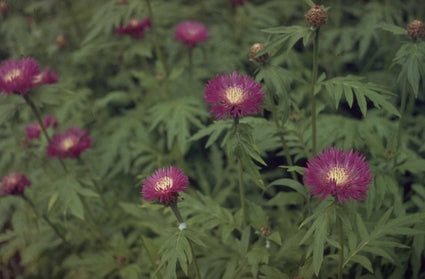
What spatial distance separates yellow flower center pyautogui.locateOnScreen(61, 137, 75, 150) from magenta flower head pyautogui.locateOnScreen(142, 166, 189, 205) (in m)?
1.11

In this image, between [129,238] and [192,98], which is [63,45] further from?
[129,238]

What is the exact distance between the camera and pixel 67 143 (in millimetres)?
2801

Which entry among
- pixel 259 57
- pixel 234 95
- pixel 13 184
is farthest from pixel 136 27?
pixel 234 95

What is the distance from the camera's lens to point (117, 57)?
3.69m

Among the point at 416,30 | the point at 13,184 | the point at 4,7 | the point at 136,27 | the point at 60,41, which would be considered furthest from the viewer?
the point at 60,41

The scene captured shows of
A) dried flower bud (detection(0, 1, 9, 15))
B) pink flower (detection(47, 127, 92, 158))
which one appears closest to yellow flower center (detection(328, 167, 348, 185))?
pink flower (detection(47, 127, 92, 158))

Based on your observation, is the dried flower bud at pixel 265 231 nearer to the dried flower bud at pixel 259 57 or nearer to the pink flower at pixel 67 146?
the dried flower bud at pixel 259 57

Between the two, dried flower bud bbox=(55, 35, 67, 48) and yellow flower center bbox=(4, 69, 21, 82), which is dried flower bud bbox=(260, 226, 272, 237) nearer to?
yellow flower center bbox=(4, 69, 21, 82)

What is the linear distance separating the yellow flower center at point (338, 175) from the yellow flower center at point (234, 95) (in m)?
0.48

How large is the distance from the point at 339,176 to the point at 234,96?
55 cm

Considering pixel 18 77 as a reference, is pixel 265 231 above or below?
below

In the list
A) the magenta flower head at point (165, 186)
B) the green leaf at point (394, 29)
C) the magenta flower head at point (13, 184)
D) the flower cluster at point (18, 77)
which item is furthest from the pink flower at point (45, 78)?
→ the green leaf at point (394, 29)

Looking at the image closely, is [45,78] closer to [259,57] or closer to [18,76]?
[18,76]

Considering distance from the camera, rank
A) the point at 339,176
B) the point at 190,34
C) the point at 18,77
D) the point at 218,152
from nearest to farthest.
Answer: the point at 339,176 → the point at 18,77 → the point at 190,34 → the point at 218,152
